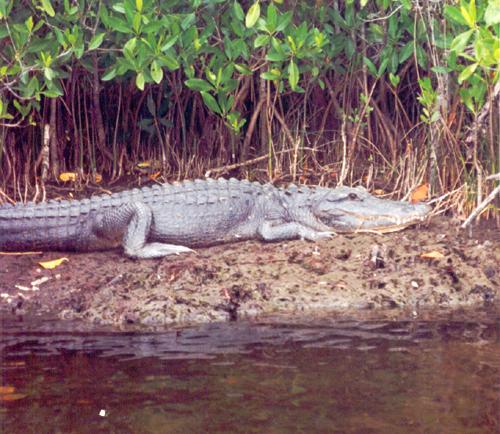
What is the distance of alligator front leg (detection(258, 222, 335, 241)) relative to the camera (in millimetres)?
6555

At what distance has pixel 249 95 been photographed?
8.41 meters

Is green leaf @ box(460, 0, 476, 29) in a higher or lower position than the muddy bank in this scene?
higher

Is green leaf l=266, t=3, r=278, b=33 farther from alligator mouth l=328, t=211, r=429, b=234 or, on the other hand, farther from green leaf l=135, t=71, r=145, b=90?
alligator mouth l=328, t=211, r=429, b=234

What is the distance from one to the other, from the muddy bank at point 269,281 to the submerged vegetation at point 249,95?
0.98 meters

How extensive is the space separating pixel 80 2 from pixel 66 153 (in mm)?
1771

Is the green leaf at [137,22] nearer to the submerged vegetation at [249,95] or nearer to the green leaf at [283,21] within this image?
the submerged vegetation at [249,95]

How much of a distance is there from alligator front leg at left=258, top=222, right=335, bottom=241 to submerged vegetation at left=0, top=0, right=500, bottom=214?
3.00ft

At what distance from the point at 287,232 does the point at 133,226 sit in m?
1.02

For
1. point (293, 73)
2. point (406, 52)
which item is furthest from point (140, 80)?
point (406, 52)

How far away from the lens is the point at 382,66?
7125mm

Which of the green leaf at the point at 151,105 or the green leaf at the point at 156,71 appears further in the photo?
the green leaf at the point at 151,105

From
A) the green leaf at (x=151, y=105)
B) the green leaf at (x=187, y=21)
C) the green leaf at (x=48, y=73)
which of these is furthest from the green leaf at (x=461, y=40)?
the green leaf at (x=151, y=105)

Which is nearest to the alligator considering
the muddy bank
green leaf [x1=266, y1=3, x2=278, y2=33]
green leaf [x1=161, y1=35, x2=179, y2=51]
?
the muddy bank

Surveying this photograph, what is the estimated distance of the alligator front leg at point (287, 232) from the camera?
21.5 ft
